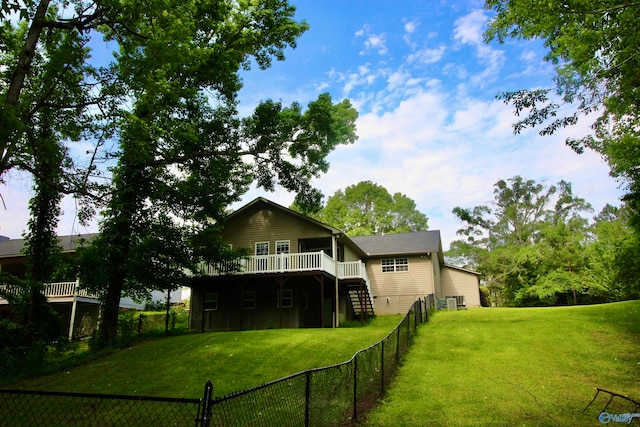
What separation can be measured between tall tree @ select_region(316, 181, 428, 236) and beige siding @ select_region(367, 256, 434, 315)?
19850 mm

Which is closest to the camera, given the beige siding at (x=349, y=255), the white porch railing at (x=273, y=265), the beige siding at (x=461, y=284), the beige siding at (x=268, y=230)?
the white porch railing at (x=273, y=265)

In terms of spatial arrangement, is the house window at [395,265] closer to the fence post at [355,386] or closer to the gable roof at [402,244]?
the gable roof at [402,244]

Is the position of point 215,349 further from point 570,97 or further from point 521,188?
point 521,188

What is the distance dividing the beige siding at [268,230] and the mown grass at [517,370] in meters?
8.64

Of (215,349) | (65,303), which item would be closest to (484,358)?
(215,349)

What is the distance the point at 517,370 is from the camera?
38.7 ft

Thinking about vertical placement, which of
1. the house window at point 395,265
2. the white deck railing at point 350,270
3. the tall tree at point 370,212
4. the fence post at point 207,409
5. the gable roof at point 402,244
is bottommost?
the fence post at point 207,409

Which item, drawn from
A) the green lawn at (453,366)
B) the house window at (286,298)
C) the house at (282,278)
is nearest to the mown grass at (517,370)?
the green lawn at (453,366)

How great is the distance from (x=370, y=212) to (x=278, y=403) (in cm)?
4856

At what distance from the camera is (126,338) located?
59.6ft

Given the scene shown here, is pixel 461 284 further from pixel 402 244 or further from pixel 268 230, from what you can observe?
pixel 268 230

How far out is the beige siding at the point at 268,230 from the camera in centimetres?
2427

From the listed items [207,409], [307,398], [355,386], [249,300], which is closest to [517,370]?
[355,386]

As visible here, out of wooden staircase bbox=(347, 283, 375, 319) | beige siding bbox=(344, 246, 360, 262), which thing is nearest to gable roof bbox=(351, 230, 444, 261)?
beige siding bbox=(344, 246, 360, 262)
